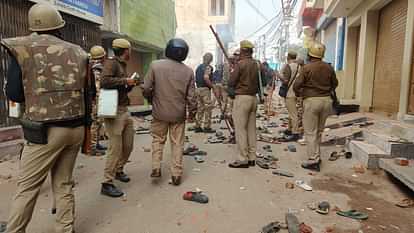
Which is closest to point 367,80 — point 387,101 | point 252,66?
point 387,101

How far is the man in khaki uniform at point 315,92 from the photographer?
16.5 feet

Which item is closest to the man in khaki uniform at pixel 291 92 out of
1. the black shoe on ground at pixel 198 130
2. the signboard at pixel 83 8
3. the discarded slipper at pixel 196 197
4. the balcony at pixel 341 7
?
the black shoe on ground at pixel 198 130

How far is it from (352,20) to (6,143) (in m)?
10.9

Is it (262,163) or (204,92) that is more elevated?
(204,92)

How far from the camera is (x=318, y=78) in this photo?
504cm

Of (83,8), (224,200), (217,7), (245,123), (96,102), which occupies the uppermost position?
(217,7)

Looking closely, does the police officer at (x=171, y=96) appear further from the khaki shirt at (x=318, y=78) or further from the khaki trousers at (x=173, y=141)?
the khaki shirt at (x=318, y=78)

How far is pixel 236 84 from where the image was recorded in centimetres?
523

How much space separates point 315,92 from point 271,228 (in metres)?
2.66

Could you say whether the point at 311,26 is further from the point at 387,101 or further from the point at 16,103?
the point at 16,103

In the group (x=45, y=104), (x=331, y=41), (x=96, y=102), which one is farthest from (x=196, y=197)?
(x=331, y=41)

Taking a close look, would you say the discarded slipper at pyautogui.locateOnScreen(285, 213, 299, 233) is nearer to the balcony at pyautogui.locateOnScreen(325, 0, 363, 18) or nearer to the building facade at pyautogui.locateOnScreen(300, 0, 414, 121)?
the building facade at pyautogui.locateOnScreen(300, 0, 414, 121)

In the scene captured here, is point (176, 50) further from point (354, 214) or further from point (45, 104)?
point (354, 214)

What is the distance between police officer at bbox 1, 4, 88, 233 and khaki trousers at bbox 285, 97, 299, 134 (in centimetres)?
553
